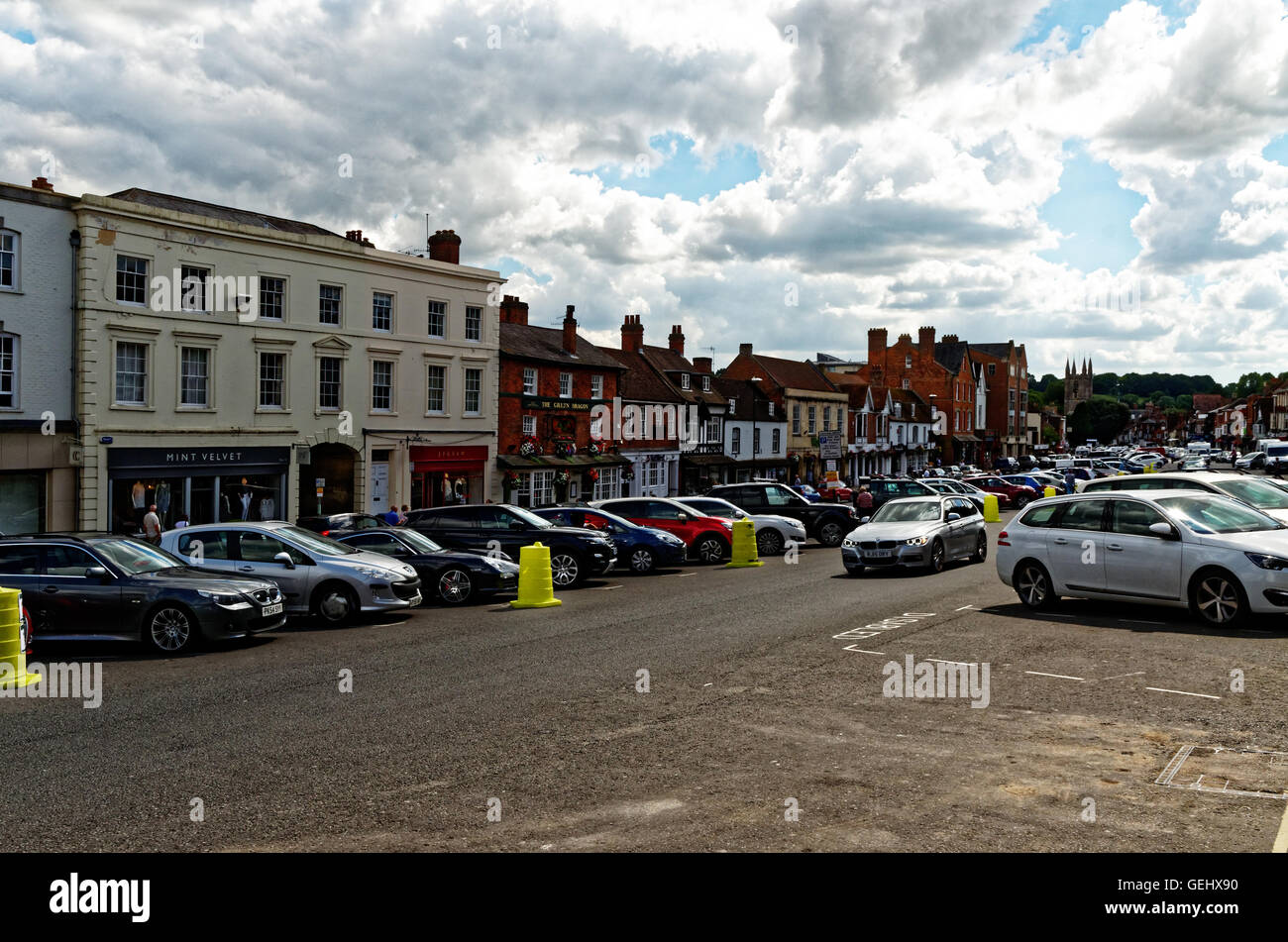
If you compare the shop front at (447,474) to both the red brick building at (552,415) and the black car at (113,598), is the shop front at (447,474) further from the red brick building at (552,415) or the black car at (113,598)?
the black car at (113,598)

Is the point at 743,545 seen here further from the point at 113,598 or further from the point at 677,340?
the point at 677,340

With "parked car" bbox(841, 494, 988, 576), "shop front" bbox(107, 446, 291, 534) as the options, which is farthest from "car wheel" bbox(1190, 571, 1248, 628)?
"shop front" bbox(107, 446, 291, 534)

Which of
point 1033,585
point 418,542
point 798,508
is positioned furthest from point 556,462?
point 1033,585

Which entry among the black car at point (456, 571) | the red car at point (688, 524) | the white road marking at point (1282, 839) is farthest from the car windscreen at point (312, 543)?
the white road marking at point (1282, 839)

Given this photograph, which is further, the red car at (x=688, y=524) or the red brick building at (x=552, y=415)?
the red brick building at (x=552, y=415)

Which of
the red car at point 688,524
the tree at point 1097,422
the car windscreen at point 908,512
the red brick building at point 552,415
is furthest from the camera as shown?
the tree at point 1097,422

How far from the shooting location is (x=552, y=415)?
44438 millimetres

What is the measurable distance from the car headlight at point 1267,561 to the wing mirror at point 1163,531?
0.94 m

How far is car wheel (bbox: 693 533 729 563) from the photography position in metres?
26.3

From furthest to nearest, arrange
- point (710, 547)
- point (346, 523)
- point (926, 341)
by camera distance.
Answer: point (926, 341) < point (710, 547) < point (346, 523)

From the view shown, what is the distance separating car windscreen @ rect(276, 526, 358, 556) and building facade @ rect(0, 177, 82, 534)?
45.9ft

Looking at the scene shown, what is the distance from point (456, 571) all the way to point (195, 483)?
15990 millimetres

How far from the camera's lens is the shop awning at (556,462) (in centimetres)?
4131

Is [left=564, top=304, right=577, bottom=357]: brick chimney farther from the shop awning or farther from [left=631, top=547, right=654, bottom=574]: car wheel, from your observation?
[left=631, top=547, right=654, bottom=574]: car wheel
